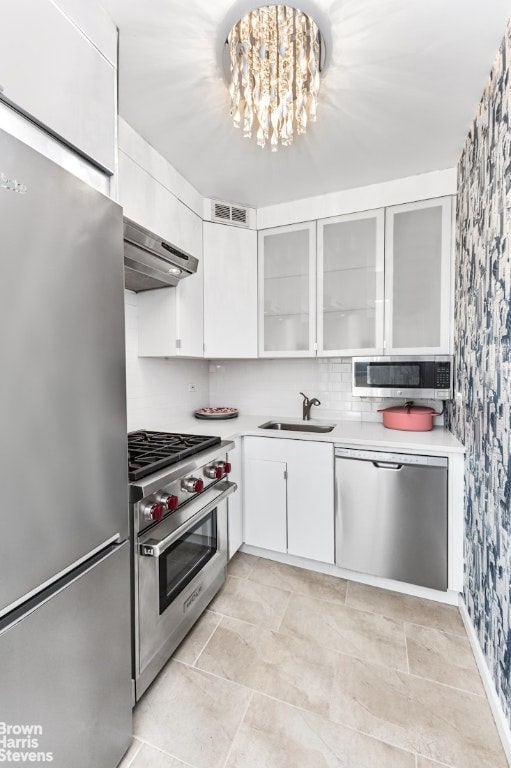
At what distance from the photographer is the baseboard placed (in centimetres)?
120

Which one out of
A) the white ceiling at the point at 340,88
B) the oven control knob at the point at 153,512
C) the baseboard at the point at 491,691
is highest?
the white ceiling at the point at 340,88

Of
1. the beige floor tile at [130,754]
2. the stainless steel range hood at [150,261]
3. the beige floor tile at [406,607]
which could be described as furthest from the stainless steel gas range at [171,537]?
the stainless steel range hood at [150,261]

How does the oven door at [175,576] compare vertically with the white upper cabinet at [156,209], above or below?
below

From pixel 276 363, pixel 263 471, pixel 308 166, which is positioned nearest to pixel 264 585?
pixel 263 471

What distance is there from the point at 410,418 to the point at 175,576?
1692 millimetres

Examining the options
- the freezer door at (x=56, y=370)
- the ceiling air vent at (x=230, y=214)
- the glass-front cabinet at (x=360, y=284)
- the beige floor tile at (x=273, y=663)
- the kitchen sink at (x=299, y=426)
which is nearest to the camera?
the freezer door at (x=56, y=370)

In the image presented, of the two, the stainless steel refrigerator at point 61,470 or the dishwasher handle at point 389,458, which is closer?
the stainless steel refrigerator at point 61,470

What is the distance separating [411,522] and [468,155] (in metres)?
2.02

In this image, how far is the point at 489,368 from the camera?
1433mm

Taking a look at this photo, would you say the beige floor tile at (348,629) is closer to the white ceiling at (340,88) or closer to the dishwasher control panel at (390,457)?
the dishwasher control panel at (390,457)

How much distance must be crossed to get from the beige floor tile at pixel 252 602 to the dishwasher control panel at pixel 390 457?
35.6 inches

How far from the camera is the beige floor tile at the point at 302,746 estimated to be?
3.84 feet

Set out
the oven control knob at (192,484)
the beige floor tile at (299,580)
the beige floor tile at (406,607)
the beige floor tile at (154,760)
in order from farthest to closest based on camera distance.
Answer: the beige floor tile at (299,580)
the beige floor tile at (406,607)
the oven control knob at (192,484)
the beige floor tile at (154,760)

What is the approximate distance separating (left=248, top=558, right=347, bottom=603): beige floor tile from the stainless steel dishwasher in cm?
15
